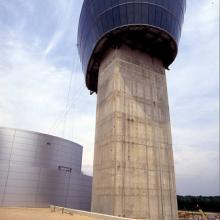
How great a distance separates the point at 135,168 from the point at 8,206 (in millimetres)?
23116

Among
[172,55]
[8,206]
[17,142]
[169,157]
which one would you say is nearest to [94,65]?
[172,55]

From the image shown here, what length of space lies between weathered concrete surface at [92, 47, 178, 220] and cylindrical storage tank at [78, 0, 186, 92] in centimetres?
173

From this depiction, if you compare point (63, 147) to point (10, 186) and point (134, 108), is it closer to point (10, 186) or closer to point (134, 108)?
point (10, 186)

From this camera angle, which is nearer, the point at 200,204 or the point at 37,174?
the point at 37,174

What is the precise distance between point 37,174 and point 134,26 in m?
27.4

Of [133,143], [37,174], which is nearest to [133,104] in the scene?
[133,143]

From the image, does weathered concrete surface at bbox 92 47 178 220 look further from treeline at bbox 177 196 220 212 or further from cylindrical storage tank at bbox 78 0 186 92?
treeline at bbox 177 196 220 212

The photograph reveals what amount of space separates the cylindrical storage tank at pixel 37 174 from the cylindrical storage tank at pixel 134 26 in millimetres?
18371

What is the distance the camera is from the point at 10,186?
32.7 metres

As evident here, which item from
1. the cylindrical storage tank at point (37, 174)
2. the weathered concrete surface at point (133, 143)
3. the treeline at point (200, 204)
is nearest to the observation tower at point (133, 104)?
the weathered concrete surface at point (133, 143)

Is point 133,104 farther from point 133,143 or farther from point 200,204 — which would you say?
point 200,204

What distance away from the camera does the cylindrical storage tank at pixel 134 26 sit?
946 inches

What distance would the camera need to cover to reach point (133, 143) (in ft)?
68.6

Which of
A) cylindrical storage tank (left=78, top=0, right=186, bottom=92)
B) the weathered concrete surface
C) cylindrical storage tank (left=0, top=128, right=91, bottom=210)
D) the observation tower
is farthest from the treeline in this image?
cylindrical storage tank (left=78, top=0, right=186, bottom=92)
